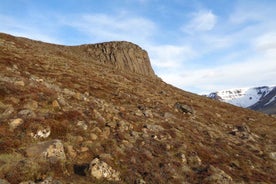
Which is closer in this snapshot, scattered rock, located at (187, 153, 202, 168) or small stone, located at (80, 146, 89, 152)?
small stone, located at (80, 146, 89, 152)

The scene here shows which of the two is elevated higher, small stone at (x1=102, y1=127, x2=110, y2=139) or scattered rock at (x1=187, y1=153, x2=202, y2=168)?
small stone at (x1=102, y1=127, x2=110, y2=139)

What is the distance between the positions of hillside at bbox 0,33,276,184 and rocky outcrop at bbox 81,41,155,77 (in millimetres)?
58653

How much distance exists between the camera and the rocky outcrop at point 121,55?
91.6 meters

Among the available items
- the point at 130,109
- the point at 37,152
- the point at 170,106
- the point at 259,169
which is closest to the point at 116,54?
the point at 170,106

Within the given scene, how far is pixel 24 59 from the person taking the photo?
3344 centimetres

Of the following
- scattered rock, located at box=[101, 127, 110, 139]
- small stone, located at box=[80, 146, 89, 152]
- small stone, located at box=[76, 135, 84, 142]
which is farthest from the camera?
scattered rock, located at box=[101, 127, 110, 139]

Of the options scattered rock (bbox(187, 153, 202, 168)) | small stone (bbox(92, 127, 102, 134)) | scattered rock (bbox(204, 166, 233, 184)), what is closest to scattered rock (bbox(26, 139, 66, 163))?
→ small stone (bbox(92, 127, 102, 134))

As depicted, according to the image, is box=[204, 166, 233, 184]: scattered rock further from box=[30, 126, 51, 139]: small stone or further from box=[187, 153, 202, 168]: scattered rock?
box=[30, 126, 51, 139]: small stone

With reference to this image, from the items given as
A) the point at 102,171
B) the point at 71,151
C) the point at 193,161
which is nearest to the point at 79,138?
the point at 71,151

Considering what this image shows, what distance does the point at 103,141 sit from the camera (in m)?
18.6

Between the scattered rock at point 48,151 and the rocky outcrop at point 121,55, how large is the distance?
73.4 metres

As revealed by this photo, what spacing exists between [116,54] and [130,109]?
69632 millimetres

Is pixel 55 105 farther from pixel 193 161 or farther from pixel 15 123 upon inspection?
pixel 193 161

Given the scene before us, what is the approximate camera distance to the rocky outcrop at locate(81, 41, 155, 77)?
3607 inches
